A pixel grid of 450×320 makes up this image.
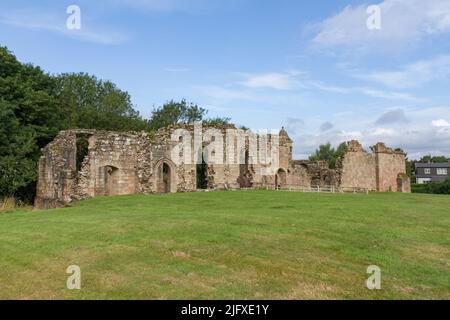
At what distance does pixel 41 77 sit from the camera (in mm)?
36562

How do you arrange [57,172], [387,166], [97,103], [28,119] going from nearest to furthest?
[57,172] < [28,119] < [387,166] < [97,103]

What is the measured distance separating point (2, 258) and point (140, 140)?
2002 cm

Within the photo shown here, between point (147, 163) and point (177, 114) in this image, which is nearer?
point (147, 163)

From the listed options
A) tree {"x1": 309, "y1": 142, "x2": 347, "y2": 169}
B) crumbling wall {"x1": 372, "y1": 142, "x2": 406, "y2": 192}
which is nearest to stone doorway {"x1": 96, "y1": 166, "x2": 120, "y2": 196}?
crumbling wall {"x1": 372, "y1": 142, "x2": 406, "y2": 192}

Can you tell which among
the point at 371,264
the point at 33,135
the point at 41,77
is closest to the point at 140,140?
the point at 33,135

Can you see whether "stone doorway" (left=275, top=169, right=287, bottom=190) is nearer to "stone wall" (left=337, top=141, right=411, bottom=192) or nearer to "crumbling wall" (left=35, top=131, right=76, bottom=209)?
"stone wall" (left=337, top=141, right=411, bottom=192)

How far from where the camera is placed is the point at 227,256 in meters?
9.16

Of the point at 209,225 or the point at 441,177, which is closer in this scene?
the point at 209,225

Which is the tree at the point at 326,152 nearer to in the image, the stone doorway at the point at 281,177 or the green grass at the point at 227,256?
the stone doorway at the point at 281,177

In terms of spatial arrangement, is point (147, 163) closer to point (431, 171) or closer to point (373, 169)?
point (373, 169)

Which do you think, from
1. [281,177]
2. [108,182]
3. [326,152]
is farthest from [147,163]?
[326,152]

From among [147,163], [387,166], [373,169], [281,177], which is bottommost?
[281,177]

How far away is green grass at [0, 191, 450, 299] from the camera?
291 inches
